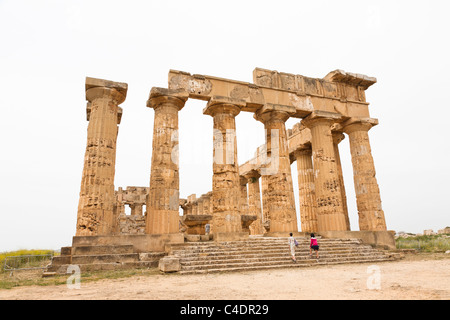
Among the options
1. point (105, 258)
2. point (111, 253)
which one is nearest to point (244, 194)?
point (111, 253)

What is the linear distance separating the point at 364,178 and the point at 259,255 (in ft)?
33.8

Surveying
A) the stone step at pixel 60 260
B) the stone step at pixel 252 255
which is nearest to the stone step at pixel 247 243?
the stone step at pixel 252 255

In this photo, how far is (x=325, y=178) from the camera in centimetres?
1694

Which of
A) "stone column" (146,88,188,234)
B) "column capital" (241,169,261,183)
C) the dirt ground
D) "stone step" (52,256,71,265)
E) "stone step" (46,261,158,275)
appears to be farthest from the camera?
"column capital" (241,169,261,183)

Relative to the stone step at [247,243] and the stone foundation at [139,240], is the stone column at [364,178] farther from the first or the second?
the stone foundation at [139,240]

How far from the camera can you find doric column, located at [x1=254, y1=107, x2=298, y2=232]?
15.4 metres

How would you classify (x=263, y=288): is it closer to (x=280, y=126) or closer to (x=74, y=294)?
(x=74, y=294)

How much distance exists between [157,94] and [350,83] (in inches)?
537

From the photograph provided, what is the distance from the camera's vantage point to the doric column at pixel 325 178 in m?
16.2

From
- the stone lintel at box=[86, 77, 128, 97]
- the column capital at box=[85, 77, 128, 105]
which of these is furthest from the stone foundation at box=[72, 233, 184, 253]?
the stone lintel at box=[86, 77, 128, 97]

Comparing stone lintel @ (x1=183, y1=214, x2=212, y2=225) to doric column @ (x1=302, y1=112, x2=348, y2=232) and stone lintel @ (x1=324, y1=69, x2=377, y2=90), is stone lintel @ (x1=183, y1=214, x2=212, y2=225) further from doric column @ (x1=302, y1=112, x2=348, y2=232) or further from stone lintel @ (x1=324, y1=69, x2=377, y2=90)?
stone lintel @ (x1=324, y1=69, x2=377, y2=90)

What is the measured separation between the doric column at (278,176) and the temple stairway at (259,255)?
1721 mm

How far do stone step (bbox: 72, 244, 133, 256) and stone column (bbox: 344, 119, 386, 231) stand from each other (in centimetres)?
1414

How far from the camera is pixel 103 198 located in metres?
11.9
